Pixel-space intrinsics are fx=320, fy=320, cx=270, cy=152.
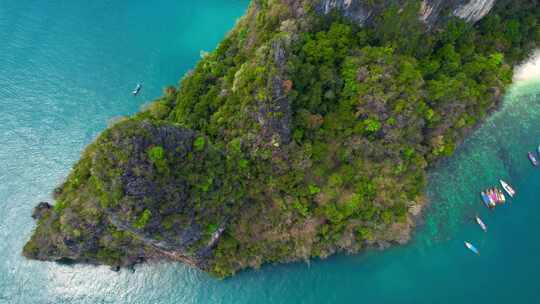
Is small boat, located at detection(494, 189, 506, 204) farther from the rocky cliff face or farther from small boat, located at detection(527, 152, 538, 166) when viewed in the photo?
the rocky cliff face

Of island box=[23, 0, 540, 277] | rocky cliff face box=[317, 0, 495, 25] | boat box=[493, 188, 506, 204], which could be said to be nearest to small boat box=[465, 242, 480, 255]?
boat box=[493, 188, 506, 204]

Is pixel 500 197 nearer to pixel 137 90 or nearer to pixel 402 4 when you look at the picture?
pixel 402 4

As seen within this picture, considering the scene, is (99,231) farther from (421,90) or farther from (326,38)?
(421,90)

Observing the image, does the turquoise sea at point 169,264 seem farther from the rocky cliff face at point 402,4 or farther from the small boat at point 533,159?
the rocky cliff face at point 402,4

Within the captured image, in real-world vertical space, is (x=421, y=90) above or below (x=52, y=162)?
above

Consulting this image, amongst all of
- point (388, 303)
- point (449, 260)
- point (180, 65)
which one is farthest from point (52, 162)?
point (449, 260)

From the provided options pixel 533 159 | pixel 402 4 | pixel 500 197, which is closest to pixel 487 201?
pixel 500 197

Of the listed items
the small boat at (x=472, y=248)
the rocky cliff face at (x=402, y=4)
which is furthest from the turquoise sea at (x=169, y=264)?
the rocky cliff face at (x=402, y=4)
